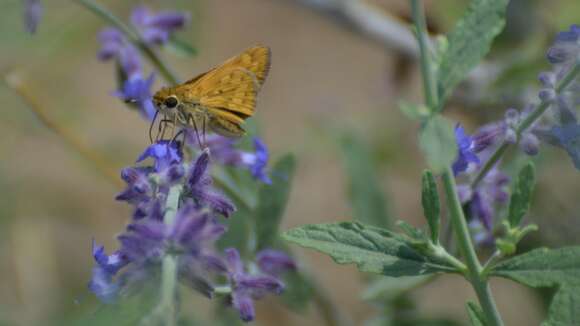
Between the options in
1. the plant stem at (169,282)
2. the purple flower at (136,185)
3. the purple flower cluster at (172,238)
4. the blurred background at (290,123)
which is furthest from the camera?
the blurred background at (290,123)

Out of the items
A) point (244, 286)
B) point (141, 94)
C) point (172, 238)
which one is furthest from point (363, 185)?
point (172, 238)

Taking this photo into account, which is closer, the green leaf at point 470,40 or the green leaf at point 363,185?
the green leaf at point 470,40

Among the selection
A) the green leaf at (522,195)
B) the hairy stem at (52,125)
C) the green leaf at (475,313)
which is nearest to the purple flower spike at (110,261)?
the green leaf at (475,313)

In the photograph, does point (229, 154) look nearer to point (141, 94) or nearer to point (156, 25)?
point (141, 94)

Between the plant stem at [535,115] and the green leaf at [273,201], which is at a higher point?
the plant stem at [535,115]

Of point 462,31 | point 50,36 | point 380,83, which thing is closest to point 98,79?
point 50,36

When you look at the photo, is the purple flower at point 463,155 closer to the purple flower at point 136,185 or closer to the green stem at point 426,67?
the green stem at point 426,67

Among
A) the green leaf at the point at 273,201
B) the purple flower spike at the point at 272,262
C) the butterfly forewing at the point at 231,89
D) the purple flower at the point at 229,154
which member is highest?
the butterfly forewing at the point at 231,89
